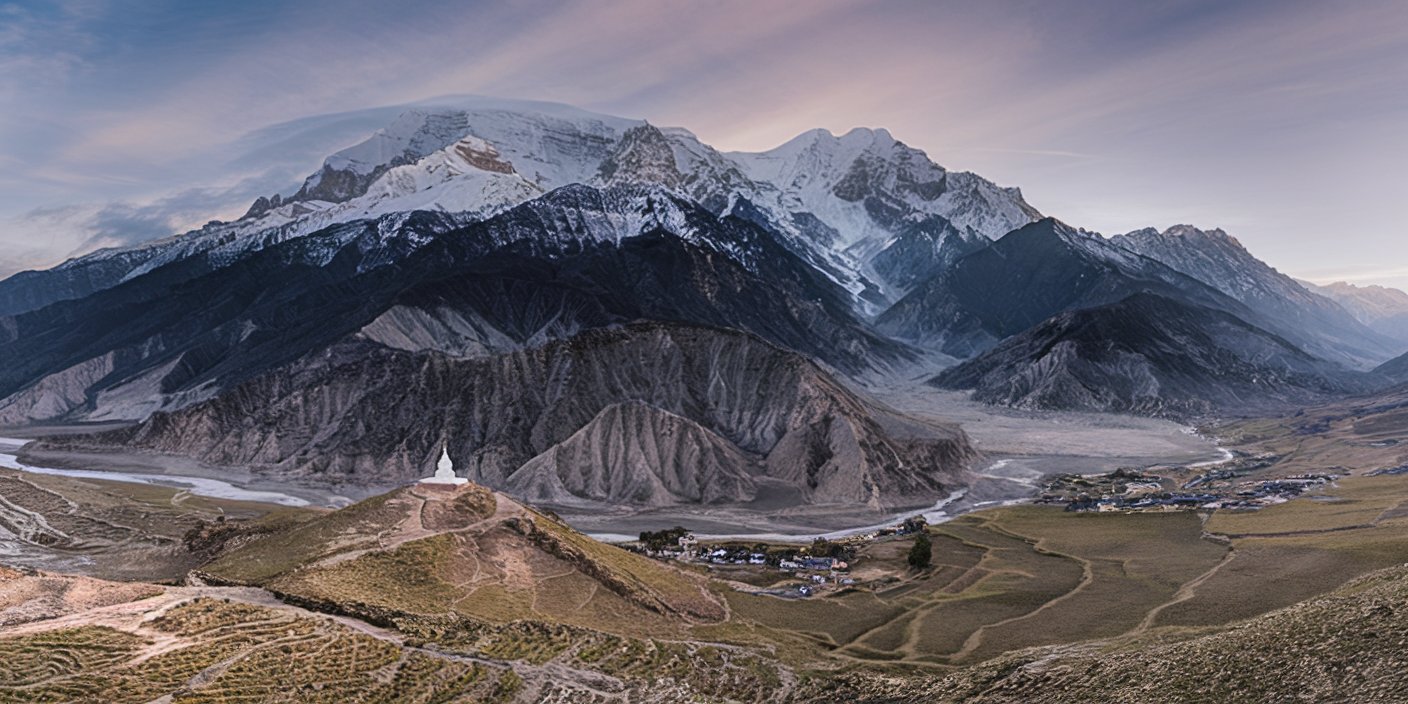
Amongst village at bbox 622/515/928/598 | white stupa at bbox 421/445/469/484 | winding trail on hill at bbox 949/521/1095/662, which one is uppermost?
white stupa at bbox 421/445/469/484

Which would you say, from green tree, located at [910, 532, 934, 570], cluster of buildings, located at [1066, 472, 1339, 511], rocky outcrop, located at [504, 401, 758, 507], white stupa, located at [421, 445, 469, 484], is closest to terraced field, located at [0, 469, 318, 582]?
→ white stupa, located at [421, 445, 469, 484]


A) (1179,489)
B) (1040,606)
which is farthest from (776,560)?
(1179,489)

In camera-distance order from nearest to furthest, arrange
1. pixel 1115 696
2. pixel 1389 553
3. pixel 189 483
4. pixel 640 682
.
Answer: pixel 1115 696
pixel 640 682
pixel 1389 553
pixel 189 483

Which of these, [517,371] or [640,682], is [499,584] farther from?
[517,371]

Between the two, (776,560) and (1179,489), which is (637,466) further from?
(1179,489)

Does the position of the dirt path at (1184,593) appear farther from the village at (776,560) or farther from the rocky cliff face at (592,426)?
the rocky cliff face at (592,426)

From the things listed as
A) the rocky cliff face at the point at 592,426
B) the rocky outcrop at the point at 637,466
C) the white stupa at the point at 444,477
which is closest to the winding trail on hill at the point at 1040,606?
the rocky cliff face at the point at 592,426

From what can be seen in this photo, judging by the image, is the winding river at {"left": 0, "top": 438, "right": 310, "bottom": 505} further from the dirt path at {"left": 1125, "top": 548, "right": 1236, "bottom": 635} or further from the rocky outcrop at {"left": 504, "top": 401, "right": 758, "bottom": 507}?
the dirt path at {"left": 1125, "top": 548, "right": 1236, "bottom": 635}

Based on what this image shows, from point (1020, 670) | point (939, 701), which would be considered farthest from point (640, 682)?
point (1020, 670)
